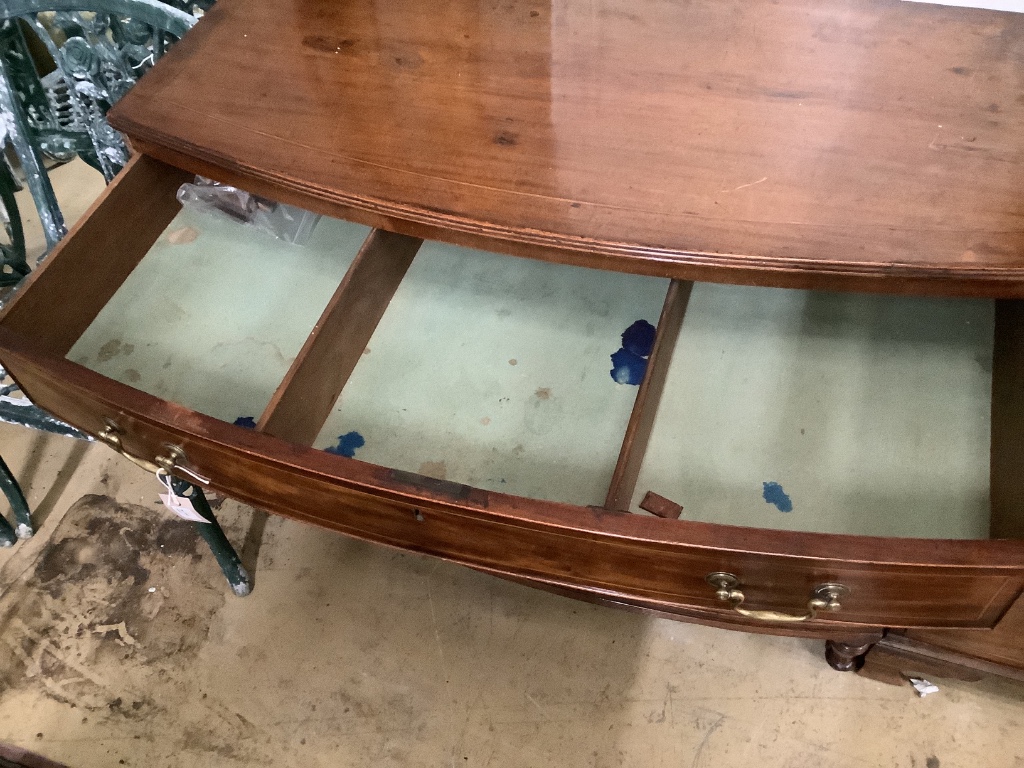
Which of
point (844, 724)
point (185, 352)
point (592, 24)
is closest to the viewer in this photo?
point (592, 24)

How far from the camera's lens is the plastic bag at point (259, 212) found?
1.10 meters

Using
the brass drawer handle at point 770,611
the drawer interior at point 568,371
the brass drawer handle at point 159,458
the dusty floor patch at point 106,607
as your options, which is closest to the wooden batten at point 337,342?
the drawer interior at point 568,371

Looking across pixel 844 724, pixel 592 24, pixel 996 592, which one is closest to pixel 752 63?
pixel 592 24

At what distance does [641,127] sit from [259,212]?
60 centimetres

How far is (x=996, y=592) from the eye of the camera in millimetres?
668

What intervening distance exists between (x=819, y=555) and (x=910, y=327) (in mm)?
483

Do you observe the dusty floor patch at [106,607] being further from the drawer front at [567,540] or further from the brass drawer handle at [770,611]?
the brass drawer handle at [770,611]

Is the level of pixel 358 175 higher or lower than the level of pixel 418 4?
lower

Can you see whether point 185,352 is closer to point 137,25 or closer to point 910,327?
point 137,25

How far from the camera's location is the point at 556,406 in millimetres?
936

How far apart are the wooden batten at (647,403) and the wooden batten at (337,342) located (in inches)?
13.4

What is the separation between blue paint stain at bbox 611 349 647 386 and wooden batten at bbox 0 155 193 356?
0.60 metres

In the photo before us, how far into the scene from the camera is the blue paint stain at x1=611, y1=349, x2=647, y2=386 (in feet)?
3.12

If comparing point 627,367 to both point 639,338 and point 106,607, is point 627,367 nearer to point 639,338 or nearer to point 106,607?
point 639,338
